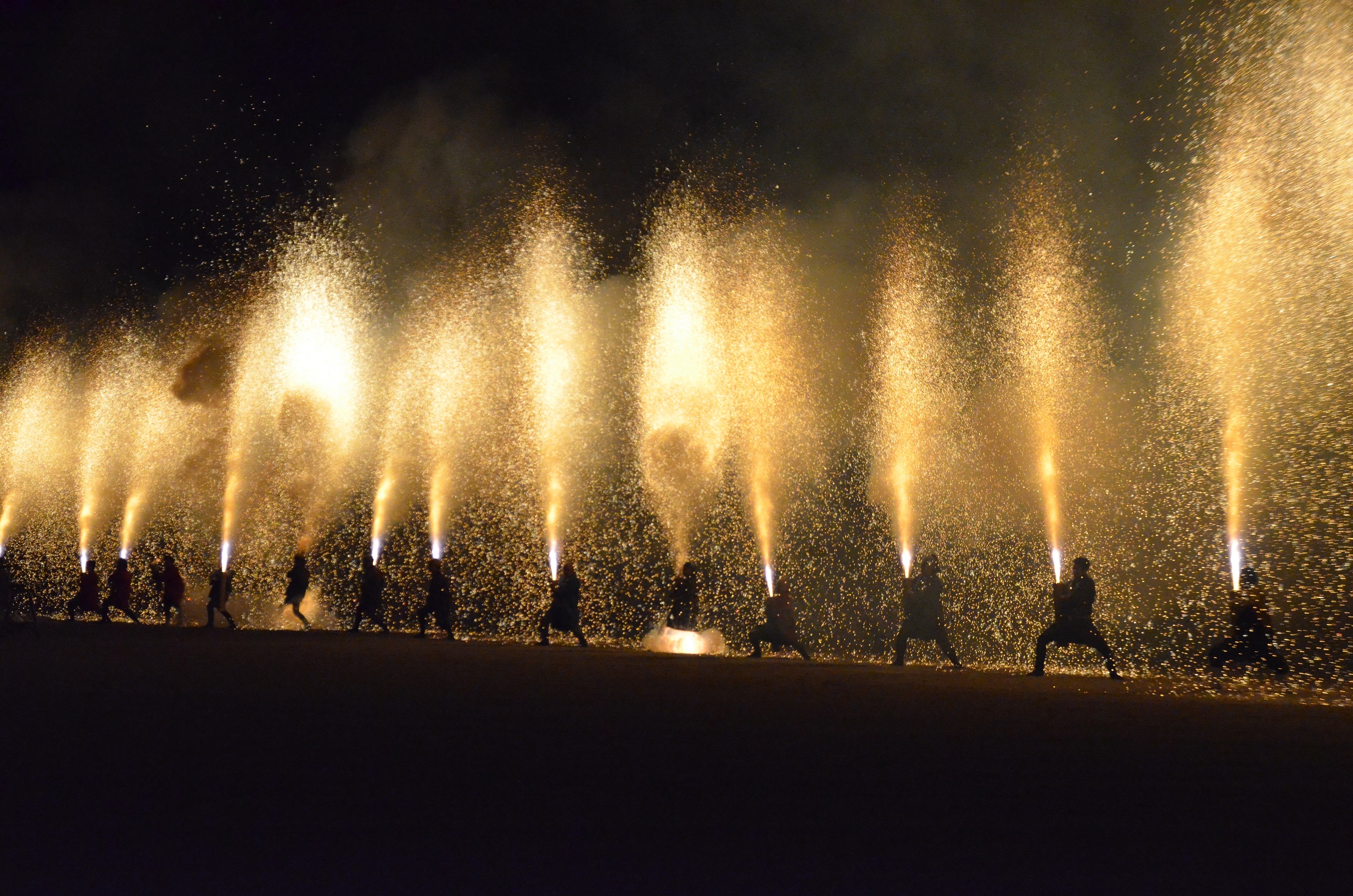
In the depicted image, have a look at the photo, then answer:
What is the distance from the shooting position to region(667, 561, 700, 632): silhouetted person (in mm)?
20484

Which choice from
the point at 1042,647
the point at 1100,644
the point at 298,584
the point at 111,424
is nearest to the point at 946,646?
the point at 1042,647

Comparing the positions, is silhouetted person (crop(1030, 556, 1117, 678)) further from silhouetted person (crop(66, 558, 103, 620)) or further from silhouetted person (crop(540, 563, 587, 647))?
silhouetted person (crop(66, 558, 103, 620))

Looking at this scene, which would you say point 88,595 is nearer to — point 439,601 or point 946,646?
point 439,601

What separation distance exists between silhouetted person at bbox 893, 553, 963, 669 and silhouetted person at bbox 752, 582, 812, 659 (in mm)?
1830

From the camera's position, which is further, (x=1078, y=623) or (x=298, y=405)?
(x=298, y=405)

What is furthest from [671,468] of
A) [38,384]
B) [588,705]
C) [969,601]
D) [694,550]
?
[38,384]

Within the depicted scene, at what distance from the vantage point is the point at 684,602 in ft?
67.5

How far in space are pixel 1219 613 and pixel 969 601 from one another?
17.5 ft

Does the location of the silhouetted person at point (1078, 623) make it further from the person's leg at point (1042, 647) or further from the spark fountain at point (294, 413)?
the spark fountain at point (294, 413)

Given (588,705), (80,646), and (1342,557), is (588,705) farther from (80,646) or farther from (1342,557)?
(1342,557)

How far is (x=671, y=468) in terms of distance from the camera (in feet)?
104

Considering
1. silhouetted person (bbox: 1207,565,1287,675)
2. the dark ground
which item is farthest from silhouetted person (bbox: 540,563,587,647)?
silhouetted person (bbox: 1207,565,1287,675)

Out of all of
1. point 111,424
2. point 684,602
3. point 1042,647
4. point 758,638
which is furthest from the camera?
point 111,424

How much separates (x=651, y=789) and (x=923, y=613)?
11095mm
